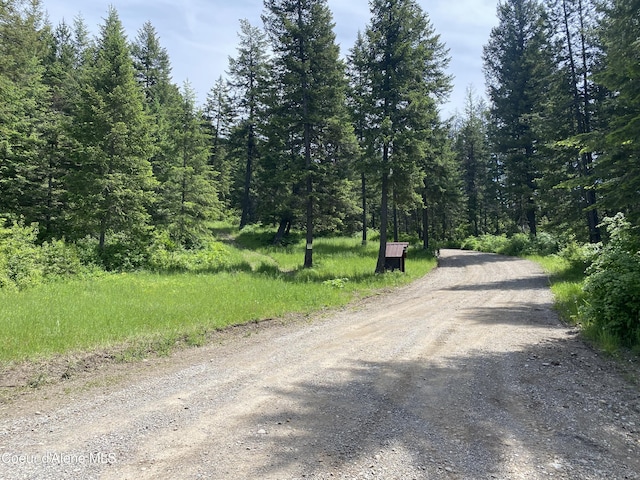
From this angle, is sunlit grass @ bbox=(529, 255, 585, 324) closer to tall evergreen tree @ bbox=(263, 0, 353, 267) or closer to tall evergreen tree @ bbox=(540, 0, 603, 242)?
tall evergreen tree @ bbox=(540, 0, 603, 242)

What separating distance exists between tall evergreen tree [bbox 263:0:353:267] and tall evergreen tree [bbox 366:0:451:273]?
2685 mm

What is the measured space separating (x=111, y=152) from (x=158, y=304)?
489 inches

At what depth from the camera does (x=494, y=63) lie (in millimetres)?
35906

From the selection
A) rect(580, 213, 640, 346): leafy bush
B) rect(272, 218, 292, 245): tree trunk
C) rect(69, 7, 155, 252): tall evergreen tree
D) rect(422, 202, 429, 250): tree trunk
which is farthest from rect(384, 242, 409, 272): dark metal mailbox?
rect(422, 202, 429, 250): tree trunk

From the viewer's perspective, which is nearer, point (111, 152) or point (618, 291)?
point (618, 291)

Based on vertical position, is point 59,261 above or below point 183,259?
above

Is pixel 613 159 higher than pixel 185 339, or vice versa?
pixel 613 159

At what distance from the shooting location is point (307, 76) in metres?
20.8

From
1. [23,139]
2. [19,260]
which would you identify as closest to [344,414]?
[19,260]

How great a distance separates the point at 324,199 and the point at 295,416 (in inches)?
691

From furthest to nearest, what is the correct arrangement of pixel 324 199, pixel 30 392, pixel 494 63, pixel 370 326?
pixel 494 63
pixel 324 199
pixel 370 326
pixel 30 392

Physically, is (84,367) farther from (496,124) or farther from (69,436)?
(496,124)

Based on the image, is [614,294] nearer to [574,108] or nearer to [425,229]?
[574,108]

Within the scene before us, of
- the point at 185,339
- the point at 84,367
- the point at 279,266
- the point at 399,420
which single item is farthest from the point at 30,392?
the point at 279,266
